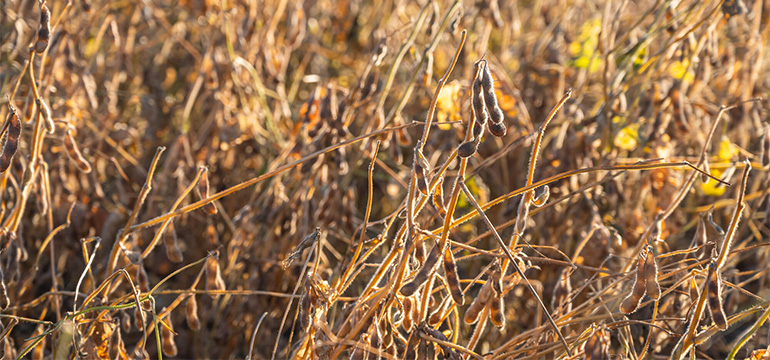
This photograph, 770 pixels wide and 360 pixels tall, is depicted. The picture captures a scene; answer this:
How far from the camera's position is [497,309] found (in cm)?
118

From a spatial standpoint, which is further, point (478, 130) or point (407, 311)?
point (407, 311)

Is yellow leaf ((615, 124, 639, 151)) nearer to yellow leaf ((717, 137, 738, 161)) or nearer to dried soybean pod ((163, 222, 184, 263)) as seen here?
yellow leaf ((717, 137, 738, 161))

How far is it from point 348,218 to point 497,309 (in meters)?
Answer: 0.72

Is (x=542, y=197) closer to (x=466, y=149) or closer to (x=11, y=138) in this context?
(x=466, y=149)

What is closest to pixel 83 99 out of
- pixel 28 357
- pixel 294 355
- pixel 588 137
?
pixel 28 357

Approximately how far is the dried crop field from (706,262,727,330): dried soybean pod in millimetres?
90

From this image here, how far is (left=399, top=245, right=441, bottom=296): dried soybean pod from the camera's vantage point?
102 centimetres

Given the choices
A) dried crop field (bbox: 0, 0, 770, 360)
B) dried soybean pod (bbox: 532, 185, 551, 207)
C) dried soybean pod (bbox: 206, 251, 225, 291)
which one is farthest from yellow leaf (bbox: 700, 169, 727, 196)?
dried soybean pod (bbox: 206, 251, 225, 291)

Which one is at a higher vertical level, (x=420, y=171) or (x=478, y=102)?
(x=478, y=102)

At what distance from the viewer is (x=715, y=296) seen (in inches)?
39.5

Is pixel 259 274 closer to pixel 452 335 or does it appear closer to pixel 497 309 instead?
pixel 452 335

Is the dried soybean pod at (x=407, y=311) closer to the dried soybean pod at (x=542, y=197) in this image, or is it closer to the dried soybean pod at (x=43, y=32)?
the dried soybean pod at (x=542, y=197)

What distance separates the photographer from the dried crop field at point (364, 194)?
1283mm

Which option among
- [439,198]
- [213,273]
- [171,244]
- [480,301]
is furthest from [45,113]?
[480,301]
